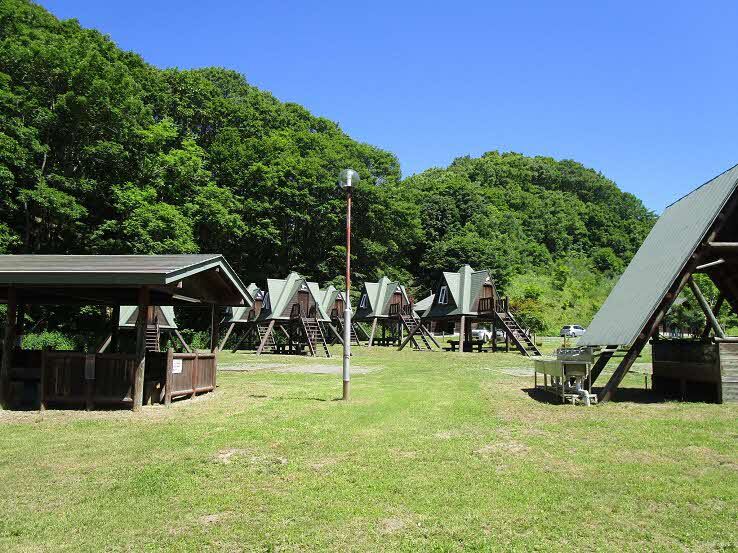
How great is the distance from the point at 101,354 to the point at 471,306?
30059 millimetres

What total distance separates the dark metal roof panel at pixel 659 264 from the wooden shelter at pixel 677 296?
0.07 feet

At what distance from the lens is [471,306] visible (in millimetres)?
39719

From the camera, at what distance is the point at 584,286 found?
72.0 m

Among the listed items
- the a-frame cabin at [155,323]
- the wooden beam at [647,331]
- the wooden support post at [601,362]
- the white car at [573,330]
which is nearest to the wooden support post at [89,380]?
the wooden support post at [601,362]

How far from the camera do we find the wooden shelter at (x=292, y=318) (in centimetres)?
3766

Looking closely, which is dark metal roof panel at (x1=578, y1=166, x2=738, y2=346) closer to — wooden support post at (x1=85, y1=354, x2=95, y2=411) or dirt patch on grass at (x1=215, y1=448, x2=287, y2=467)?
dirt patch on grass at (x1=215, y1=448, x2=287, y2=467)

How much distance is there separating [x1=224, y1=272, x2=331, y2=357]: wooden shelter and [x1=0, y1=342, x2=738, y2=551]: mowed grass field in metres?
25.0

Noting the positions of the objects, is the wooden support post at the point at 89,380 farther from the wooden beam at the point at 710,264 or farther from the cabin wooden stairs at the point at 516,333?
the cabin wooden stairs at the point at 516,333

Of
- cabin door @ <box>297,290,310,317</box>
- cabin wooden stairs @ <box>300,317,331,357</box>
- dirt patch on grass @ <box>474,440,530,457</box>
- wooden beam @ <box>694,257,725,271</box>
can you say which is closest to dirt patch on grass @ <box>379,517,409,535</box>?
dirt patch on grass @ <box>474,440,530,457</box>

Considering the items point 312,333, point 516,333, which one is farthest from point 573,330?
point 312,333

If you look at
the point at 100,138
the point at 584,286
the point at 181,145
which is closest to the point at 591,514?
the point at 100,138

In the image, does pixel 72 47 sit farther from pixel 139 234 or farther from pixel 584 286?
pixel 584 286

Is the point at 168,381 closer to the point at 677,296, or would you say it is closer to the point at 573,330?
the point at 677,296

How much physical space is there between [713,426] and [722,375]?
10.3ft
